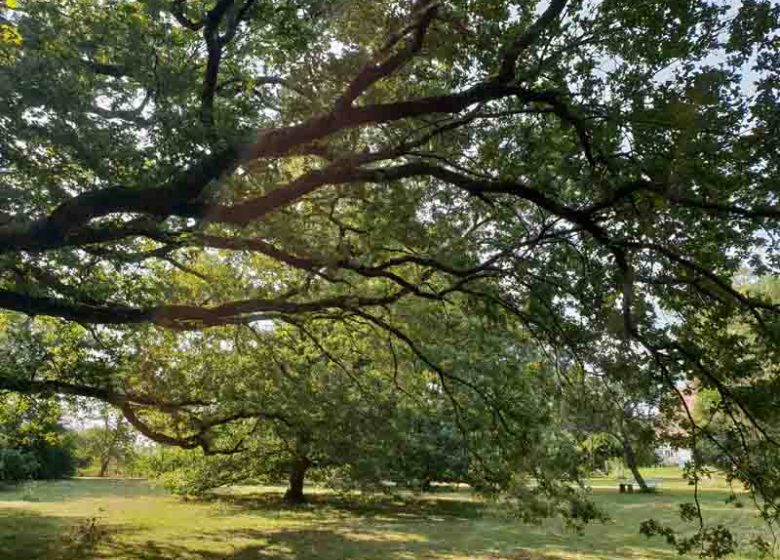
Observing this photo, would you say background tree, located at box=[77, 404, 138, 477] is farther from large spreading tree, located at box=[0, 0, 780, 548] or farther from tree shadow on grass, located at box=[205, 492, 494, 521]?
large spreading tree, located at box=[0, 0, 780, 548]

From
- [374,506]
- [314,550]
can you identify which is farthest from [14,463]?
[314,550]

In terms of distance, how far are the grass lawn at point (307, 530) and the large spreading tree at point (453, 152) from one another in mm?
5825

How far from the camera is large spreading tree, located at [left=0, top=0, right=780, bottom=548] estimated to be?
15.8 feet

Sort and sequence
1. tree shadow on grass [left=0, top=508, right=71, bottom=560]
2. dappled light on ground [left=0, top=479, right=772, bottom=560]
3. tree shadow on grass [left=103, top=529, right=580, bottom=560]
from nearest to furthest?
tree shadow on grass [left=0, top=508, right=71, bottom=560] → tree shadow on grass [left=103, top=529, right=580, bottom=560] → dappled light on ground [left=0, top=479, right=772, bottom=560]

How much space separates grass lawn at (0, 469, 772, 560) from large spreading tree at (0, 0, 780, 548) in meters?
5.83

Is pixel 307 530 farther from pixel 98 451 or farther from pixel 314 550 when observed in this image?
pixel 98 451

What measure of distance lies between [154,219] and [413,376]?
6217mm

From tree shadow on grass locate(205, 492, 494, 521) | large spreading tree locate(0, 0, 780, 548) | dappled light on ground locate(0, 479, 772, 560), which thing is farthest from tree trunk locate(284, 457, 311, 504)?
large spreading tree locate(0, 0, 780, 548)

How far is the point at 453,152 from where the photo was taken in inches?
264

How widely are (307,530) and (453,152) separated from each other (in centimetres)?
1130

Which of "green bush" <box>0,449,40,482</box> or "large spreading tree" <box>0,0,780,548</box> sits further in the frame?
"green bush" <box>0,449,40,482</box>

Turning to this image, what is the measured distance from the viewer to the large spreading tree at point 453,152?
482cm

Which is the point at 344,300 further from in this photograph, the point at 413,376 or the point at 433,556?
the point at 433,556

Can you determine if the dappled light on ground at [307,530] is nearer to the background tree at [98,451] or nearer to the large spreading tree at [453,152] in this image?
the large spreading tree at [453,152]
